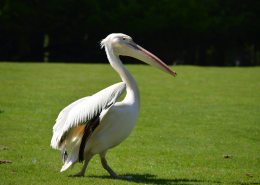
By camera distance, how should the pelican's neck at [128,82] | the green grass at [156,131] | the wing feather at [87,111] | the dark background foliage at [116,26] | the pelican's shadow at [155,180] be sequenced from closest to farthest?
the wing feather at [87,111]
the pelican's shadow at [155,180]
the pelican's neck at [128,82]
the green grass at [156,131]
the dark background foliage at [116,26]

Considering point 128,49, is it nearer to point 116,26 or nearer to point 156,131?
point 156,131

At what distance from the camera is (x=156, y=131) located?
8.17 m

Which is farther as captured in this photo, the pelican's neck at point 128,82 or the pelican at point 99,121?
the pelican's neck at point 128,82

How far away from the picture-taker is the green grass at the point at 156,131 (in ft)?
17.0

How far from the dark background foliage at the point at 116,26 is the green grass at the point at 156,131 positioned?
32.7 ft

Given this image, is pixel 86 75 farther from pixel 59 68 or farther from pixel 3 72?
pixel 3 72

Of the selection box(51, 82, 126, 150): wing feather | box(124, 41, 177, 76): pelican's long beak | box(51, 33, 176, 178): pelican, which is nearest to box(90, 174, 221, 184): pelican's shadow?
box(51, 33, 176, 178): pelican

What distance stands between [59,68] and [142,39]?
38.1ft

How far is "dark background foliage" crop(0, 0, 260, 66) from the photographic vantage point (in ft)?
83.8

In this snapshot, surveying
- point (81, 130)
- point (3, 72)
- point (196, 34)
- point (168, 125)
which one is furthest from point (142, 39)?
point (81, 130)

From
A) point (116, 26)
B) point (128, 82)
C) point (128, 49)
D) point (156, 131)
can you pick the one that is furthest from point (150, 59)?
point (116, 26)

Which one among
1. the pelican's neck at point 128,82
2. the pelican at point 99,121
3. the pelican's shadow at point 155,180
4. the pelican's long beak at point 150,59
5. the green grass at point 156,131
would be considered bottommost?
the green grass at point 156,131

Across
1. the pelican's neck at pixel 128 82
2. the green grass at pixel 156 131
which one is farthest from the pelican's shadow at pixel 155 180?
the pelican's neck at pixel 128 82

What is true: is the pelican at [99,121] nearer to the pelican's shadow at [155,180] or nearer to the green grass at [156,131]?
the pelican's shadow at [155,180]
